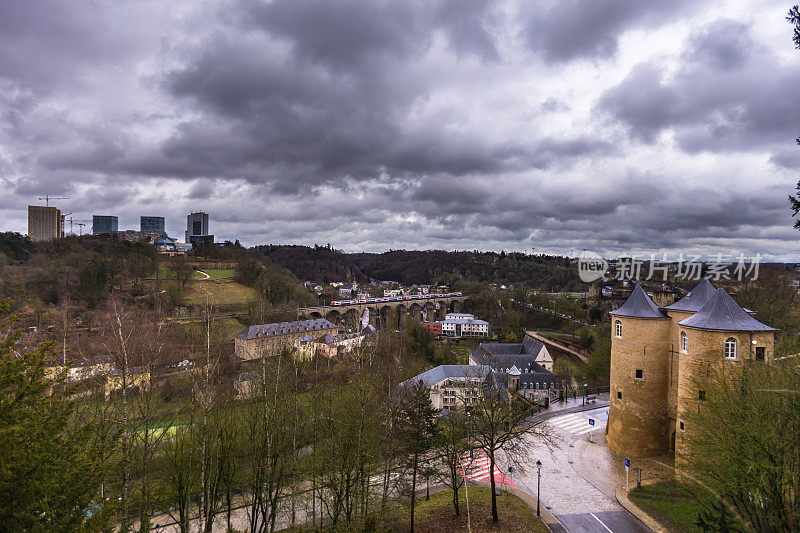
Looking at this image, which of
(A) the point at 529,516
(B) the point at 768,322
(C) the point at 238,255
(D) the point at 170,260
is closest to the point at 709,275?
(B) the point at 768,322

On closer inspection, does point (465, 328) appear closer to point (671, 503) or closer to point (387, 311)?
point (387, 311)

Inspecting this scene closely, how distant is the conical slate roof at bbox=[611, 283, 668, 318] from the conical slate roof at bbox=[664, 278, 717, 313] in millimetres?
710

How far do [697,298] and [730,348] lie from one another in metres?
3.70

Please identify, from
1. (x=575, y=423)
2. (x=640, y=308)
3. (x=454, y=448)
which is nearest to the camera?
(x=454, y=448)

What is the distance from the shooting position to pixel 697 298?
18.0 m

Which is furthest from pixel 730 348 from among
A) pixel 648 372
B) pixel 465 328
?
pixel 465 328

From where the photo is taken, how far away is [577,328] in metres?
60.2

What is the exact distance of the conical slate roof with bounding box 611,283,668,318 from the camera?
18312 mm

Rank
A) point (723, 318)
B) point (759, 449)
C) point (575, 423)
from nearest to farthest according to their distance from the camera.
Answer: point (759, 449), point (723, 318), point (575, 423)

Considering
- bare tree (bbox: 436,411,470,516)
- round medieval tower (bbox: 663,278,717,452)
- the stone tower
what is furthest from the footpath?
bare tree (bbox: 436,411,470,516)

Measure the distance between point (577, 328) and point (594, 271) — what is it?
16.5 meters

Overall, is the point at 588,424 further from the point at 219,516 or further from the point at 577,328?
the point at 577,328

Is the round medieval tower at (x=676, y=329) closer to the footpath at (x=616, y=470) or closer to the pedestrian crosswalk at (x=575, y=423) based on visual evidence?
the footpath at (x=616, y=470)

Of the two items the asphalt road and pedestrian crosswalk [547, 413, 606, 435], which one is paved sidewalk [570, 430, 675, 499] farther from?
pedestrian crosswalk [547, 413, 606, 435]
